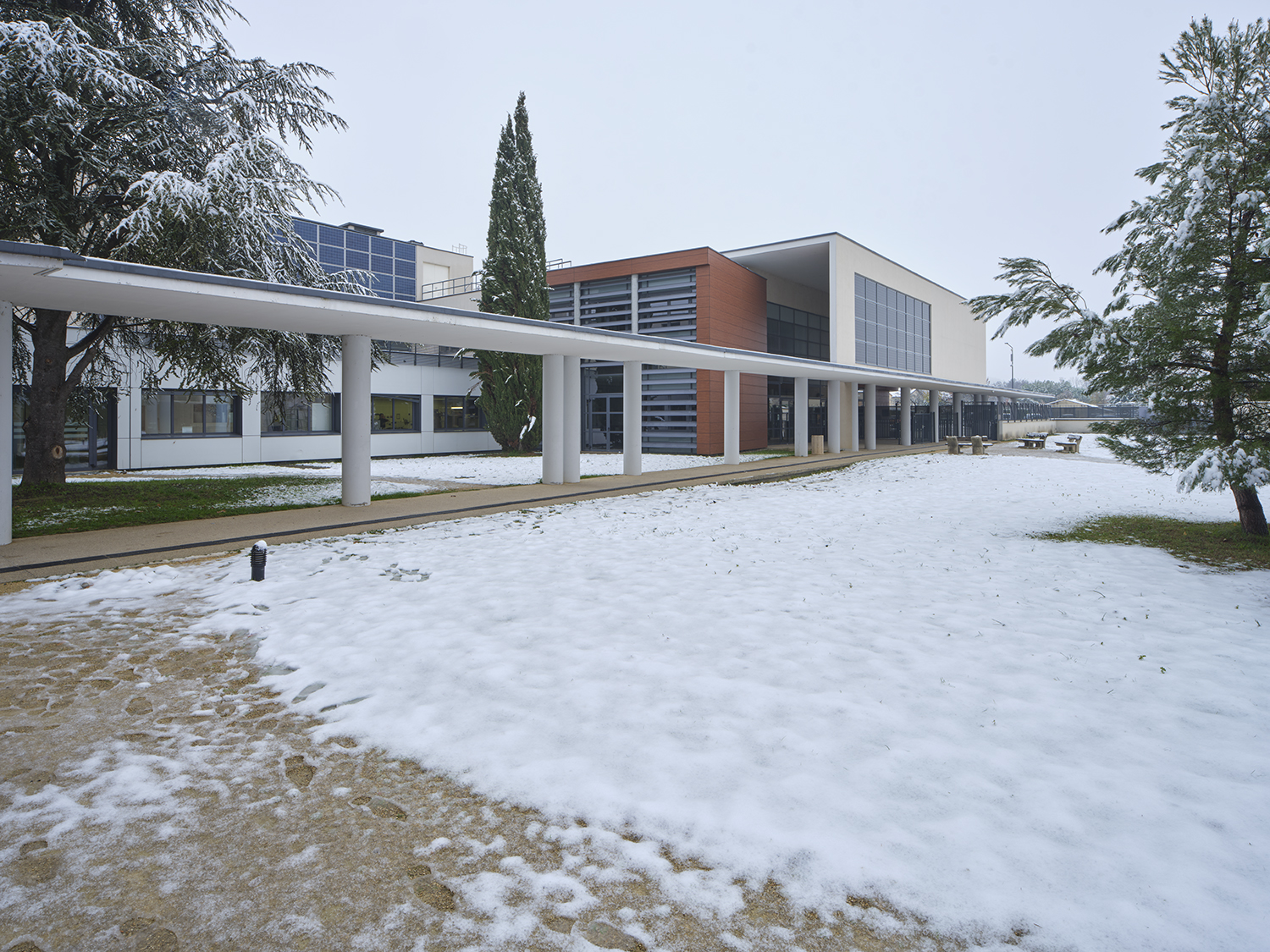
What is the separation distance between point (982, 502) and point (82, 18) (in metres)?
20.4

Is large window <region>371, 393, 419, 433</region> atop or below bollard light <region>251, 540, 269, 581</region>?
atop

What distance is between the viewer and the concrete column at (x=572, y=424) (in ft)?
59.6

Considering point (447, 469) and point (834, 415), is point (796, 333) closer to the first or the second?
point (834, 415)

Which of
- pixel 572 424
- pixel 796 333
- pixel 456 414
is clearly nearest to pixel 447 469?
pixel 572 424

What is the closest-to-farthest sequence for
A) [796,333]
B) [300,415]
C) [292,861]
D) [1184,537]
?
[292,861]
[1184,537]
[300,415]
[796,333]

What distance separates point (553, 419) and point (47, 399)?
10501mm

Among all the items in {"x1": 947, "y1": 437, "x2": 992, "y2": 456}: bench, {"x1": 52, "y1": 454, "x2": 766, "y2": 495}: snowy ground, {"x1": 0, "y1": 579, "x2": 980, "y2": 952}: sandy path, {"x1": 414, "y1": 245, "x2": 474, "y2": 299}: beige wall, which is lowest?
{"x1": 0, "y1": 579, "x2": 980, "y2": 952}: sandy path

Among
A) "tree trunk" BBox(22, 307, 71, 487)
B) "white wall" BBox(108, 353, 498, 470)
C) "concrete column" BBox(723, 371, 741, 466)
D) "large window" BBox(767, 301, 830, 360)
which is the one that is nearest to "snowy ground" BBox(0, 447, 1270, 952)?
"tree trunk" BBox(22, 307, 71, 487)

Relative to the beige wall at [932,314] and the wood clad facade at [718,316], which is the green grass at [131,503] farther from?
the beige wall at [932,314]

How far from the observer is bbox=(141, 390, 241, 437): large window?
77.4ft

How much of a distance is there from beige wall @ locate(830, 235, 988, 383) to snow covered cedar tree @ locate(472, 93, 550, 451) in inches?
527

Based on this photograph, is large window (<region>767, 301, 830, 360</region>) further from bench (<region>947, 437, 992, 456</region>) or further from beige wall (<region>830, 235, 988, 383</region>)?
bench (<region>947, 437, 992, 456</region>)

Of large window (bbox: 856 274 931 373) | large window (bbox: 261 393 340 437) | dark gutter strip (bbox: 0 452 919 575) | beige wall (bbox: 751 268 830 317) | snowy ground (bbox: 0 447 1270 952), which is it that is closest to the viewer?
snowy ground (bbox: 0 447 1270 952)

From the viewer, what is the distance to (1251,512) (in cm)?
1040
